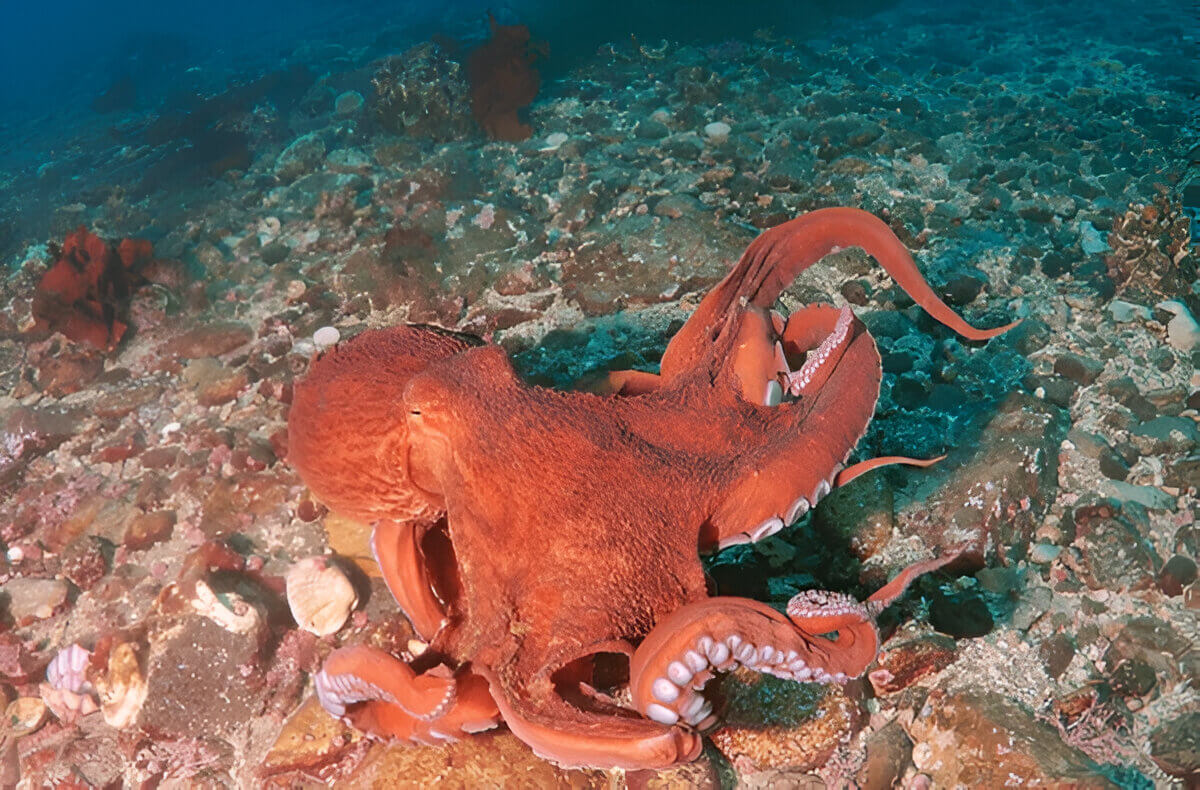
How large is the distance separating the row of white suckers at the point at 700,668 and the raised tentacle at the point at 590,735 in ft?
0.18

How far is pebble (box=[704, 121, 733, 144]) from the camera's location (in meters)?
9.32

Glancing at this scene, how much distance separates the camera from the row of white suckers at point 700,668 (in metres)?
1.95

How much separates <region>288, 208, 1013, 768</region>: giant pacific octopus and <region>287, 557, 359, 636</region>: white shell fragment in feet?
4.26

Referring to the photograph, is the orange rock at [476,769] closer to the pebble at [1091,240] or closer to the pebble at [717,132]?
the pebble at [1091,240]

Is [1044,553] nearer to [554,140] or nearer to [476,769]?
[476,769]

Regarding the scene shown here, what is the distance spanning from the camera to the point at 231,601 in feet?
13.5

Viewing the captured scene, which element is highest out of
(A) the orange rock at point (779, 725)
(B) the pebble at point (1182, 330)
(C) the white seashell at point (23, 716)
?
(B) the pebble at point (1182, 330)

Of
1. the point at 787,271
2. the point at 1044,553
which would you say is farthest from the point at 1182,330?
the point at 787,271

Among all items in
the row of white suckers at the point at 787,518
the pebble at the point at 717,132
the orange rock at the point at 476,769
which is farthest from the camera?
the pebble at the point at 717,132

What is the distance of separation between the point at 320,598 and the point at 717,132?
26.6 ft

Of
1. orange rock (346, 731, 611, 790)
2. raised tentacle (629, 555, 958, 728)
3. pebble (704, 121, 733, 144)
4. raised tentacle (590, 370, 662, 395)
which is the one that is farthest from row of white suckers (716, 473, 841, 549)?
pebble (704, 121, 733, 144)

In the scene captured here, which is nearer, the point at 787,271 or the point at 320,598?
the point at 787,271

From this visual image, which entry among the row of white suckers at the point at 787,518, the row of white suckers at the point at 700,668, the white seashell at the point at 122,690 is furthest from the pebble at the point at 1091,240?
the white seashell at the point at 122,690

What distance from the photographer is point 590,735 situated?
200 cm
